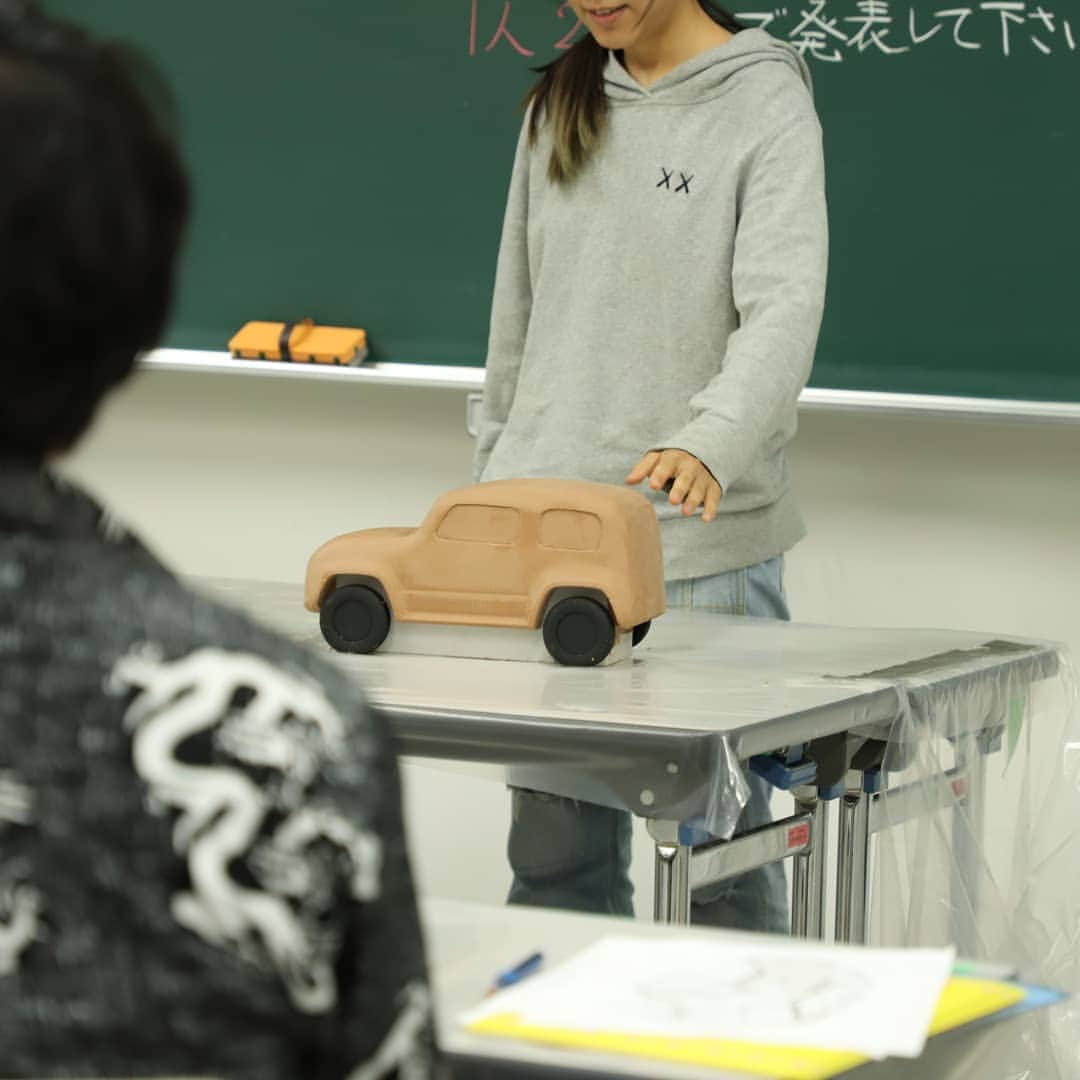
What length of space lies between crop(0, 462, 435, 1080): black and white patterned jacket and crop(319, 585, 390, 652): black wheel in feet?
4.37

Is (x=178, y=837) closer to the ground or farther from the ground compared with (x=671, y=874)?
farther from the ground

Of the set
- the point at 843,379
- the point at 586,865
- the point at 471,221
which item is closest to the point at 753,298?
the point at 586,865

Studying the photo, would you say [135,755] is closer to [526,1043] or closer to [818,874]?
[526,1043]

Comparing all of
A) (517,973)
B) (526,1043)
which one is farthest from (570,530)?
(526,1043)

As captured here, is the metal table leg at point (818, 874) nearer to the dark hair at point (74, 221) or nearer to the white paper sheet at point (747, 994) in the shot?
the white paper sheet at point (747, 994)

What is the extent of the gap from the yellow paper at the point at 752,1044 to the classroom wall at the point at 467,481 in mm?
2006

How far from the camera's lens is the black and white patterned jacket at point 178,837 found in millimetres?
634

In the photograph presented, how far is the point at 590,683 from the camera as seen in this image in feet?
6.09

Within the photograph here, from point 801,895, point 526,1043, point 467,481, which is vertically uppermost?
point 526,1043

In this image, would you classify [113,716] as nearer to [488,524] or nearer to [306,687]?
[306,687]

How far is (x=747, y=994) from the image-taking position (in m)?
1.06

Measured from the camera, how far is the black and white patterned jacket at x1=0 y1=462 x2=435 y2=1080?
2.08ft

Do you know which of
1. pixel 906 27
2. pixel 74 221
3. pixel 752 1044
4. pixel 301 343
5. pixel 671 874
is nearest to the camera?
pixel 74 221

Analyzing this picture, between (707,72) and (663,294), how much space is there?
0.29 metres
